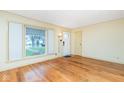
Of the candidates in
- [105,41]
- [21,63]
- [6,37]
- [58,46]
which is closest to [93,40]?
[105,41]

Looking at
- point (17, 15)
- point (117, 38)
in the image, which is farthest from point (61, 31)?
point (117, 38)

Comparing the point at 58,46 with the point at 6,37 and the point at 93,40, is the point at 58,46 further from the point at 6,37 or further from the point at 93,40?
the point at 6,37

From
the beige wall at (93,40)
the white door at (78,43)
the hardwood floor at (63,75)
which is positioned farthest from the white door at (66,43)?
the hardwood floor at (63,75)

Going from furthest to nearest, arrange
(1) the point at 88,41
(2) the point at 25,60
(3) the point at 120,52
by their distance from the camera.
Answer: (1) the point at 88,41 → (3) the point at 120,52 → (2) the point at 25,60

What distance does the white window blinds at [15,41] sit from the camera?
10.7 ft

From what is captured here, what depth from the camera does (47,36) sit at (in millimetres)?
4828

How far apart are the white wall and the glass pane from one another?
303 centimetres

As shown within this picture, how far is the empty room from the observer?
275 cm

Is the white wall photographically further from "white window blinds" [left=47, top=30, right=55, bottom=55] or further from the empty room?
"white window blinds" [left=47, top=30, right=55, bottom=55]

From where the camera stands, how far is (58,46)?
561cm

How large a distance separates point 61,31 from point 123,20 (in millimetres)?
3589

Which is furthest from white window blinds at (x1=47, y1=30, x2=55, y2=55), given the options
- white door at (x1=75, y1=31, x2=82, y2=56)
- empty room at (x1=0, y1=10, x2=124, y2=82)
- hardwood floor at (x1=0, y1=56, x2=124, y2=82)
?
white door at (x1=75, y1=31, x2=82, y2=56)

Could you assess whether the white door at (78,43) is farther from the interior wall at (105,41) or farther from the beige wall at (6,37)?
the beige wall at (6,37)
